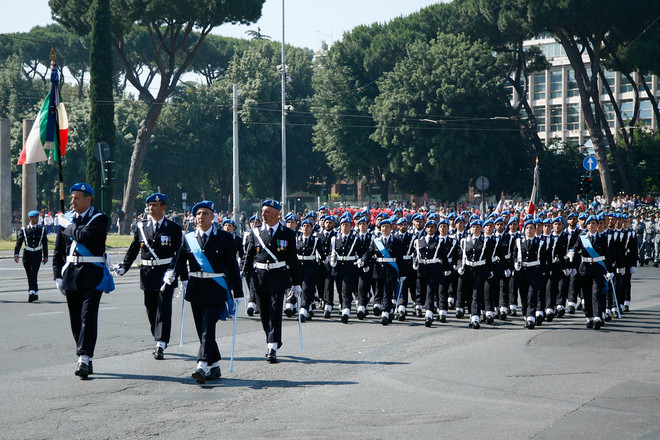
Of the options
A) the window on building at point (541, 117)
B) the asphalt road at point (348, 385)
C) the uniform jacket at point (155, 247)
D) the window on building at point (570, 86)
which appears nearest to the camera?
the asphalt road at point (348, 385)

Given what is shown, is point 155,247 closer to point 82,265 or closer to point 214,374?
point 82,265

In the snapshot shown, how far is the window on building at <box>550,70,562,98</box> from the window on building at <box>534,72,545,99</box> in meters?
0.92

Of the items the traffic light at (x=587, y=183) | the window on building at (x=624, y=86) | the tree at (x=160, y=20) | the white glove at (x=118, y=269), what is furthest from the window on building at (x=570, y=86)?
the white glove at (x=118, y=269)

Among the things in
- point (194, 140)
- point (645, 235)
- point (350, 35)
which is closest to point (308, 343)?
point (645, 235)

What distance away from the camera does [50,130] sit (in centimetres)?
1808

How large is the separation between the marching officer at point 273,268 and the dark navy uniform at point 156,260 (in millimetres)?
958

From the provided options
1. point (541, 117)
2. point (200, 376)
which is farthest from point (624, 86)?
point (200, 376)

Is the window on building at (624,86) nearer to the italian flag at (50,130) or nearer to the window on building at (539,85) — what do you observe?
the window on building at (539,85)

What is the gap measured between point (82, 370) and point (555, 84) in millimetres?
80383

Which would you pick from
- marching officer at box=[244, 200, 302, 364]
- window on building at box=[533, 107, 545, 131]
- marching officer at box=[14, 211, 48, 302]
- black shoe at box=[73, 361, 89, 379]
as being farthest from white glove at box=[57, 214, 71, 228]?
window on building at box=[533, 107, 545, 131]

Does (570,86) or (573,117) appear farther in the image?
(573,117)

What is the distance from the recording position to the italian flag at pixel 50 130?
1650 centimetres

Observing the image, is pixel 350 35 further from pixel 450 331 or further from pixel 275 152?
pixel 450 331

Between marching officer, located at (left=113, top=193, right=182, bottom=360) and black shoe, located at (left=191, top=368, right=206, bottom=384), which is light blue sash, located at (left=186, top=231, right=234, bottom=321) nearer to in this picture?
black shoe, located at (left=191, top=368, right=206, bottom=384)
